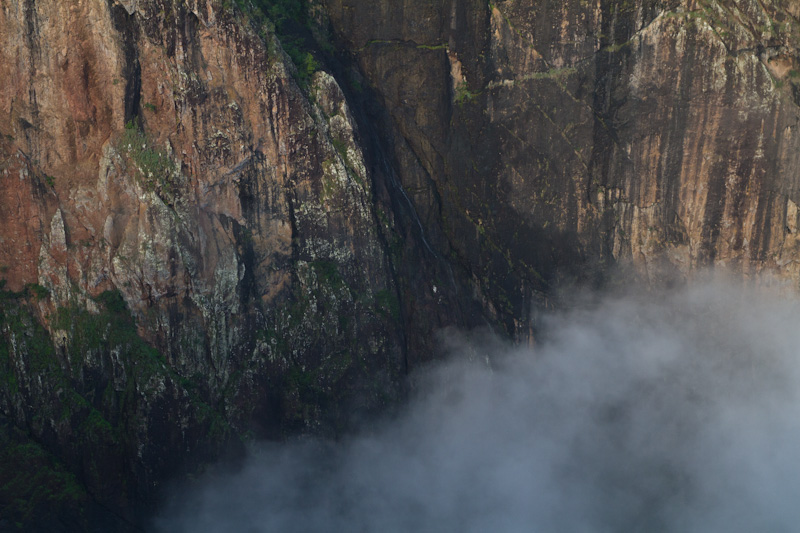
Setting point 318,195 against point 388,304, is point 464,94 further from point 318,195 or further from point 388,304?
point 388,304

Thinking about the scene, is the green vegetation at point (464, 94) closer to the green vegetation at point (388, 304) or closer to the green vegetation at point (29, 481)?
the green vegetation at point (388, 304)

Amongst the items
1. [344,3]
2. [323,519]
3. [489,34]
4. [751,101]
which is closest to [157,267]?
[323,519]

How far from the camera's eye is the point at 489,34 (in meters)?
27.4

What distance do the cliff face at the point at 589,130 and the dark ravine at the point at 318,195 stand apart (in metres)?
0.07

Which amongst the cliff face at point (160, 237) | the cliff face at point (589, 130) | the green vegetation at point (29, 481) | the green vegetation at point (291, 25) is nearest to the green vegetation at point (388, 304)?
the cliff face at point (160, 237)

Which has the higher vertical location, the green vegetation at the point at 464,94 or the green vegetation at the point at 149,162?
the green vegetation at the point at 464,94

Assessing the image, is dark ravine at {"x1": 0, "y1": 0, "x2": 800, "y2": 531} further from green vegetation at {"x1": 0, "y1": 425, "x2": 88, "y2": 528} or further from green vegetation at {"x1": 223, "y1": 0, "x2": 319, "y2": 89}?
green vegetation at {"x1": 223, "y1": 0, "x2": 319, "y2": 89}

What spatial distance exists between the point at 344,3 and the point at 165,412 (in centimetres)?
1393

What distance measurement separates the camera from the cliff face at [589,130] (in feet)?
85.0

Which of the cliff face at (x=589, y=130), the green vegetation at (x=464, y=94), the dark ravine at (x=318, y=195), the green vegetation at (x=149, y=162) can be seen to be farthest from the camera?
the green vegetation at (x=464, y=94)

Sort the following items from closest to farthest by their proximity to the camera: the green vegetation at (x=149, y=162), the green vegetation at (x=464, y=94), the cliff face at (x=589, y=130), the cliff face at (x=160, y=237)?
the cliff face at (x=160, y=237) < the green vegetation at (x=149, y=162) < the cliff face at (x=589, y=130) < the green vegetation at (x=464, y=94)

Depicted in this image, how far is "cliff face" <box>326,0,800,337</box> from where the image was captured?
25906 millimetres

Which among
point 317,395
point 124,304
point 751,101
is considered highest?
point 751,101

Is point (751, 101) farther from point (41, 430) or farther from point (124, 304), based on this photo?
point (41, 430)
